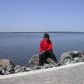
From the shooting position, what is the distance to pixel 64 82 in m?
6.34

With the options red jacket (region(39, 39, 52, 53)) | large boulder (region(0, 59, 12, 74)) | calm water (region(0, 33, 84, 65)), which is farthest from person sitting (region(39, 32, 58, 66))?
calm water (region(0, 33, 84, 65))

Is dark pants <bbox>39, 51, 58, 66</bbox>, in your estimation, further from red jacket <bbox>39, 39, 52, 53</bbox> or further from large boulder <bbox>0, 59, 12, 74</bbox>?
large boulder <bbox>0, 59, 12, 74</bbox>

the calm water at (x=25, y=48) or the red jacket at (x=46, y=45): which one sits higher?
the red jacket at (x=46, y=45)

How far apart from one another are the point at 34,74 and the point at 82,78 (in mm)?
1301

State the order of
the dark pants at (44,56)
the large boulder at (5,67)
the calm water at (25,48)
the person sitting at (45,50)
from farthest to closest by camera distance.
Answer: the calm water at (25,48)
the dark pants at (44,56)
the person sitting at (45,50)
the large boulder at (5,67)

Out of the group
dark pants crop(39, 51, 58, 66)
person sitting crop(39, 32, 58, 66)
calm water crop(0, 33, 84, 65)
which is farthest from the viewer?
calm water crop(0, 33, 84, 65)

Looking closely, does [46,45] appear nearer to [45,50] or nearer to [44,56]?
[45,50]

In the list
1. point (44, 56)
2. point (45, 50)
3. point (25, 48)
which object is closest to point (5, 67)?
point (44, 56)

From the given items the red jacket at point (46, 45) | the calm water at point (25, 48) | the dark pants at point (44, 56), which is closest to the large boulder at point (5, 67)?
the dark pants at point (44, 56)

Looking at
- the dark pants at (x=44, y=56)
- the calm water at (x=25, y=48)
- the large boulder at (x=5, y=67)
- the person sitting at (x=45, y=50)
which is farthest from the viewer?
the calm water at (x=25, y=48)

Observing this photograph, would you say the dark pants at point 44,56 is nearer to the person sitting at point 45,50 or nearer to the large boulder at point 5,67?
→ the person sitting at point 45,50

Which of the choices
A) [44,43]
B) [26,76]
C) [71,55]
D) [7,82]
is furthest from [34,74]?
[71,55]

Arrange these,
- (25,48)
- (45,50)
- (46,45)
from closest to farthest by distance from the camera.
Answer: (46,45), (45,50), (25,48)

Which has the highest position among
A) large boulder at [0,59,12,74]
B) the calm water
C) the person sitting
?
the person sitting
